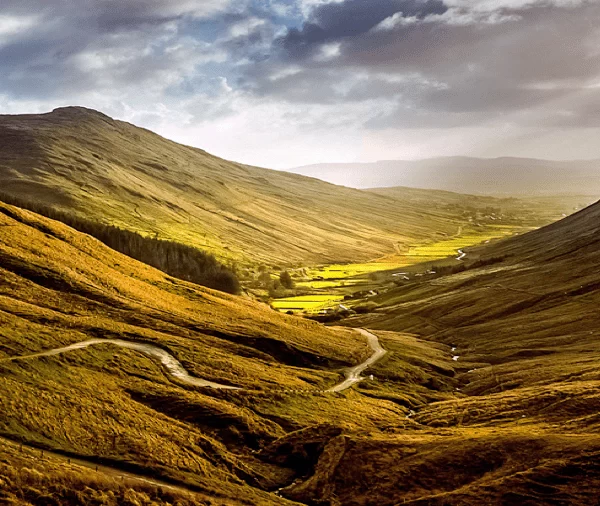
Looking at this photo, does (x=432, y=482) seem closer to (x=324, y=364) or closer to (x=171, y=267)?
(x=324, y=364)

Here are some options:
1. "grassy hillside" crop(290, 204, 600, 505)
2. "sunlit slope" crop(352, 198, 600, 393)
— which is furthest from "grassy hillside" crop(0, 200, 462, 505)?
"sunlit slope" crop(352, 198, 600, 393)

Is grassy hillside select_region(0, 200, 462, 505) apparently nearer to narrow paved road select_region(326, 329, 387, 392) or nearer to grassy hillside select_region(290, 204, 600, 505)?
narrow paved road select_region(326, 329, 387, 392)

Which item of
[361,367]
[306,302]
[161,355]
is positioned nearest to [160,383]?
[161,355]

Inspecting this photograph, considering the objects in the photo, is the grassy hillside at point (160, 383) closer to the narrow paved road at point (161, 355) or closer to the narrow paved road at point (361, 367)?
the narrow paved road at point (161, 355)

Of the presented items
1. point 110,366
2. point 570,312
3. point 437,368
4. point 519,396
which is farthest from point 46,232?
point 570,312

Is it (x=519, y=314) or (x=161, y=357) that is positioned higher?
(x=161, y=357)

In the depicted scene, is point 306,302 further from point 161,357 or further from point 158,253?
point 161,357

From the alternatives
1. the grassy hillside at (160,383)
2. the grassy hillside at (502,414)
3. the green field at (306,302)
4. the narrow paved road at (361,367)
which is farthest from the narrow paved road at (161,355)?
the green field at (306,302)
